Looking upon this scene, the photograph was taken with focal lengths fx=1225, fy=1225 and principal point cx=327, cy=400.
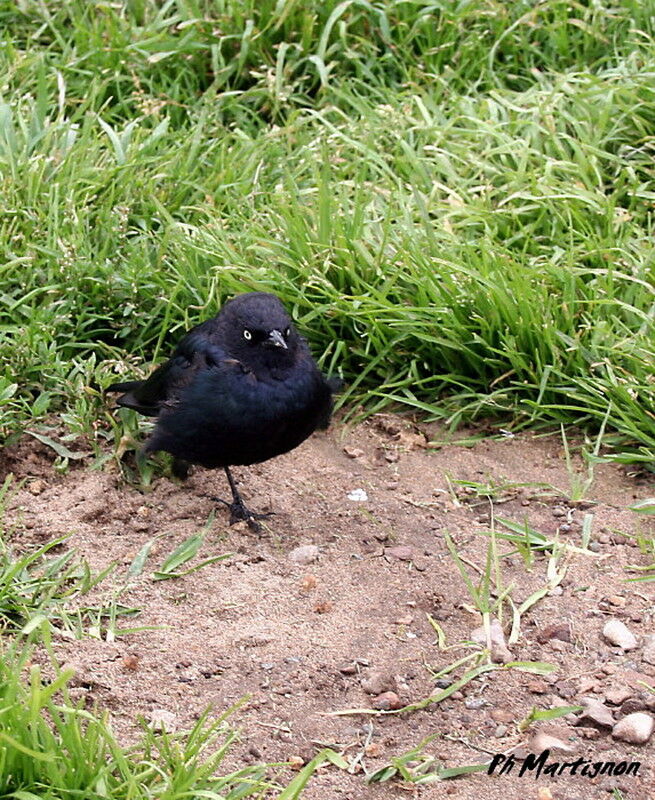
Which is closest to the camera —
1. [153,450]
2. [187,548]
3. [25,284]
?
[187,548]

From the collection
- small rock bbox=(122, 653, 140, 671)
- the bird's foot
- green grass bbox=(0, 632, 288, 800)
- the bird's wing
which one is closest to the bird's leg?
the bird's foot

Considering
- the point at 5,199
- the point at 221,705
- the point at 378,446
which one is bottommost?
the point at 378,446

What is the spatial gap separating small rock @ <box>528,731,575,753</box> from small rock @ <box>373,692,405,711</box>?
0.38 m

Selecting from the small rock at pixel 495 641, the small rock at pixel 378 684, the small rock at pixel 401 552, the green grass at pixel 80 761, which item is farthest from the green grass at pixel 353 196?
the green grass at pixel 80 761

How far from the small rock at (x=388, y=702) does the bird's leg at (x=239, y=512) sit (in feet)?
3.38

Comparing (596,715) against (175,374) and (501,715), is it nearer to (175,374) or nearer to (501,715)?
(501,715)

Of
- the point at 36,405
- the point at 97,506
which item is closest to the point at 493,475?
the point at 97,506

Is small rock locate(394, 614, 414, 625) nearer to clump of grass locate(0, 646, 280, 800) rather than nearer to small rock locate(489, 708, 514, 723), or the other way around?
small rock locate(489, 708, 514, 723)

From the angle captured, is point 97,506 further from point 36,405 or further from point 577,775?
point 577,775

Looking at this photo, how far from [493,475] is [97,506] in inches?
55.9

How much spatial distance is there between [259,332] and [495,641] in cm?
134

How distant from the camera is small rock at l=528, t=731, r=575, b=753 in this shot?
3.15 metres

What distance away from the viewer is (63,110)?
19.0 feet

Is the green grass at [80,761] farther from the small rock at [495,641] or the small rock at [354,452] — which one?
the small rock at [354,452]
